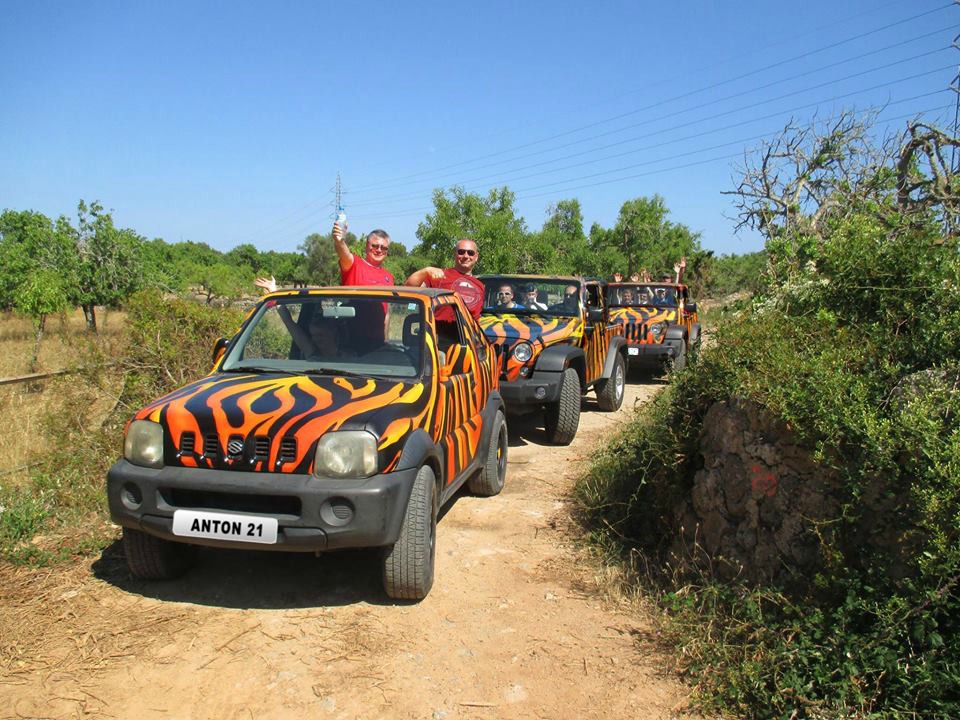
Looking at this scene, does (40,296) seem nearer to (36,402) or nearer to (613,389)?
(36,402)

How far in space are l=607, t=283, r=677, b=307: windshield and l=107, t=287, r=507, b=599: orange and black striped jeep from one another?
358 inches

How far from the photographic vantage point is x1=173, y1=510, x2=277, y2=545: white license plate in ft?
11.9

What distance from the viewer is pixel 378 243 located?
673 cm

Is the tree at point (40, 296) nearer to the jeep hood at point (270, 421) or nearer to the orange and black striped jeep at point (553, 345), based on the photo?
the orange and black striped jeep at point (553, 345)

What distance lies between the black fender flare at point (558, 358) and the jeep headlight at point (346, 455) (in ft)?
13.0

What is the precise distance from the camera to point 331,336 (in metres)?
4.83

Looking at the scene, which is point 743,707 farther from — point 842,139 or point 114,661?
point 842,139

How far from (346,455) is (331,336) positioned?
4.38 feet

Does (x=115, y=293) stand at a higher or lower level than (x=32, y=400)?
higher

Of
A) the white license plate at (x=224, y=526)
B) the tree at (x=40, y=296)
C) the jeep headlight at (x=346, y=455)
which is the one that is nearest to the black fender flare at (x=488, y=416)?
the jeep headlight at (x=346, y=455)

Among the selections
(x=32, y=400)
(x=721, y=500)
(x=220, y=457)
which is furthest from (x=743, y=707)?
(x=32, y=400)

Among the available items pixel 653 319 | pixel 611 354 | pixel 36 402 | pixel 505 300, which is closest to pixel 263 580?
pixel 36 402

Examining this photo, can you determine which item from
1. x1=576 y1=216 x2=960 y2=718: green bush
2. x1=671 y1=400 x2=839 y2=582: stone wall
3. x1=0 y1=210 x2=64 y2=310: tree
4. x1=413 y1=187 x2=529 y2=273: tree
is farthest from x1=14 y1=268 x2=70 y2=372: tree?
x1=671 y1=400 x2=839 y2=582: stone wall

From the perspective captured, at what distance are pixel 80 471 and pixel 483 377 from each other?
3.34 meters
